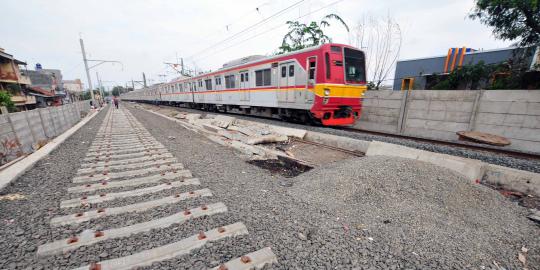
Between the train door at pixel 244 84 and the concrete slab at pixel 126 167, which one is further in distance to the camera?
the train door at pixel 244 84

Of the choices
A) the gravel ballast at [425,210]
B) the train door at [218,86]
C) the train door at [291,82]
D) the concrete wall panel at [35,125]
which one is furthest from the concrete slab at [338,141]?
the train door at [218,86]

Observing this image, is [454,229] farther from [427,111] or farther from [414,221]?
[427,111]

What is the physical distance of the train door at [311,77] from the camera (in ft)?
25.8

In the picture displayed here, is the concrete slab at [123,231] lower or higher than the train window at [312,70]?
lower

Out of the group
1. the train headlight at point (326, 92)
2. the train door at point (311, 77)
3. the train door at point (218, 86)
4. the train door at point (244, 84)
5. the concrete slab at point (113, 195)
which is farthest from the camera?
the train door at point (218, 86)

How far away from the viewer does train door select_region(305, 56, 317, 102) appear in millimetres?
7872

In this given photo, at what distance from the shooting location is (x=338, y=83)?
7859 millimetres

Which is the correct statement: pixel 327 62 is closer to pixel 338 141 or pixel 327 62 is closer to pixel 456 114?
pixel 338 141

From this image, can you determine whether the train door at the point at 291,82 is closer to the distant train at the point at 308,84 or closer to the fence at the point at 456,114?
the distant train at the point at 308,84

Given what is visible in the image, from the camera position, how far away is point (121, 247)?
195 cm

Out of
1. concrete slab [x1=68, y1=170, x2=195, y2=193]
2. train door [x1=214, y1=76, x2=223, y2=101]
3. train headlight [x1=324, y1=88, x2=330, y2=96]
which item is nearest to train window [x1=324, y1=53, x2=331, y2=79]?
train headlight [x1=324, y1=88, x2=330, y2=96]

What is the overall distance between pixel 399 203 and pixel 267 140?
4.76 m

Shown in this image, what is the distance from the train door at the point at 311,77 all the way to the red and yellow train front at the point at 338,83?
0.08 metres

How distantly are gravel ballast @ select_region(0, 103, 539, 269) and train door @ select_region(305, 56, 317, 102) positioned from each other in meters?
4.99
